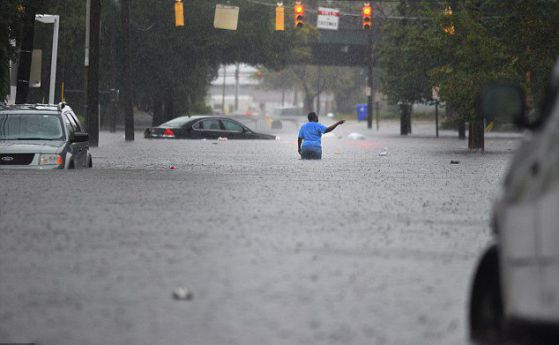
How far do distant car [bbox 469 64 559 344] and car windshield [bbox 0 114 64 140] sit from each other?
17.0 metres

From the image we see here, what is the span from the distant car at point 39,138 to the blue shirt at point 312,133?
8469 mm

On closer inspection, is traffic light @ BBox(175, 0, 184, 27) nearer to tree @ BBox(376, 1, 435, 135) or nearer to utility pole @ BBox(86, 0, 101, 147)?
tree @ BBox(376, 1, 435, 135)

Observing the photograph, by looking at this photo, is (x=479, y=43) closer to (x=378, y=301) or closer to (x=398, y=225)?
(x=398, y=225)

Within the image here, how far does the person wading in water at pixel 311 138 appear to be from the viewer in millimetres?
31891

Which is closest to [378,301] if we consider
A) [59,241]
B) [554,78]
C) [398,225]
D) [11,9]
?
[554,78]

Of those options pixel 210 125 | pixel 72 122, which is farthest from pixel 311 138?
pixel 210 125

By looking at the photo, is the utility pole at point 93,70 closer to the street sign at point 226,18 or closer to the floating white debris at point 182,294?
the street sign at point 226,18

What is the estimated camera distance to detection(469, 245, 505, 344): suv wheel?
694cm

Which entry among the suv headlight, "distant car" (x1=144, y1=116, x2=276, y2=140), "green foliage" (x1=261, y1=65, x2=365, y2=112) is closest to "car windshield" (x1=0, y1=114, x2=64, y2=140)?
the suv headlight

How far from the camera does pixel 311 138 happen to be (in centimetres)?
3247

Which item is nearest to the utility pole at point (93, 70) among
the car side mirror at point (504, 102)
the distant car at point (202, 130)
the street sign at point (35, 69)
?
the street sign at point (35, 69)

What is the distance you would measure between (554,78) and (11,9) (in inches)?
974

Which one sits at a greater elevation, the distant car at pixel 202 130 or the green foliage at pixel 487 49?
the green foliage at pixel 487 49

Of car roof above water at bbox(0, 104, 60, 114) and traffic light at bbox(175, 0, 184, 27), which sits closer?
car roof above water at bbox(0, 104, 60, 114)
